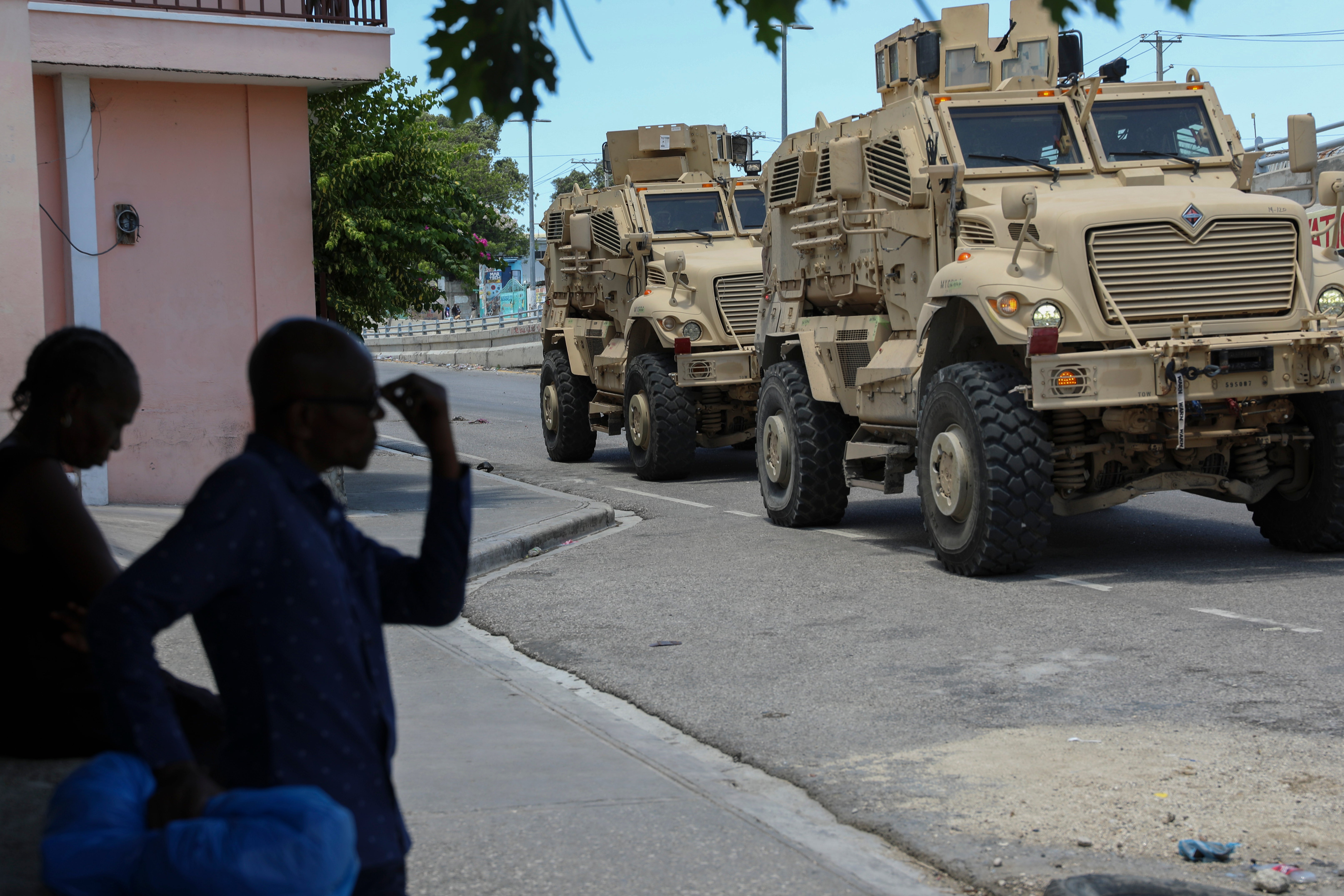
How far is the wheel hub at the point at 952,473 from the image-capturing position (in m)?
8.79

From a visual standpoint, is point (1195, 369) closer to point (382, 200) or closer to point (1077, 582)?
point (1077, 582)

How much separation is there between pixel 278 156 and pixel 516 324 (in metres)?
39.0

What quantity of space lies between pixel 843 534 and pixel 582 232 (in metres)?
6.71

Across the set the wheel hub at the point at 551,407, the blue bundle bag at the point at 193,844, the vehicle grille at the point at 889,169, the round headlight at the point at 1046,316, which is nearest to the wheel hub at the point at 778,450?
the vehicle grille at the point at 889,169

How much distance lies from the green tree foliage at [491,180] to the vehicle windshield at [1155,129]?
6.02m

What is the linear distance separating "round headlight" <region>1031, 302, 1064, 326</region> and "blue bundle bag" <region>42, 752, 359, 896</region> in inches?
266

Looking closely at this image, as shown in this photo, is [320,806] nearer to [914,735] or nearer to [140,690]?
[140,690]

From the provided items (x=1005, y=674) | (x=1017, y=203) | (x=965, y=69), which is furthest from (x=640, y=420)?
(x=1005, y=674)

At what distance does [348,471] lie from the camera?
16.0m

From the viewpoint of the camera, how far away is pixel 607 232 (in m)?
16.9

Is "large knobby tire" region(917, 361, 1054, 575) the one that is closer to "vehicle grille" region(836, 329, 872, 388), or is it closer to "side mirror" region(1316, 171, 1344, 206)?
"vehicle grille" region(836, 329, 872, 388)

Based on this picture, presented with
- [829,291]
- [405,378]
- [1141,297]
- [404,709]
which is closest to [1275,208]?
[1141,297]

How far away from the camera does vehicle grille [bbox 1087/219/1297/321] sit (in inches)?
341

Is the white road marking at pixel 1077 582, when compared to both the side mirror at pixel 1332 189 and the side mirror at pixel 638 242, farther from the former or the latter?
the side mirror at pixel 638 242
